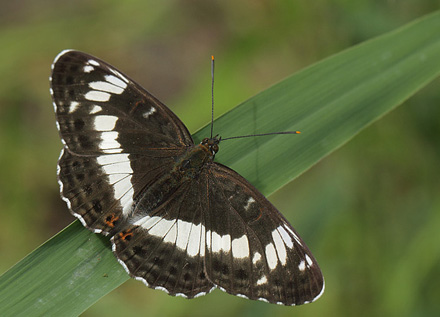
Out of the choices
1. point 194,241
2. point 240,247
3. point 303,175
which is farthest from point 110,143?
point 303,175

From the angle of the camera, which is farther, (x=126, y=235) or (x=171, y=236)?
(x=171, y=236)

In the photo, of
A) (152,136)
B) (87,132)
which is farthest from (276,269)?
(87,132)

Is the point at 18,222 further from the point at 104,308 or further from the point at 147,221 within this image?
the point at 147,221

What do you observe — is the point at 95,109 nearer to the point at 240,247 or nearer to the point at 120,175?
the point at 120,175

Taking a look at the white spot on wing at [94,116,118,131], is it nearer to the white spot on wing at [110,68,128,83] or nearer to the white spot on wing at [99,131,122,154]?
the white spot on wing at [99,131,122,154]

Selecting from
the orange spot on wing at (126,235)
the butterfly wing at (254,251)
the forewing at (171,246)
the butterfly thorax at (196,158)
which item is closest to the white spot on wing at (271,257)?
the butterfly wing at (254,251)

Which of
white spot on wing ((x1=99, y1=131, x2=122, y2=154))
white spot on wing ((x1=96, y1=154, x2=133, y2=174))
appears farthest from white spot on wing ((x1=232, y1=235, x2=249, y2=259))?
white spot on wing ((x1=99, y1=131, x2=122, y2=154))

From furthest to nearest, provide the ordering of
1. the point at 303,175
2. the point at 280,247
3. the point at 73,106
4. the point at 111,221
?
1. the point at 303,175
2. the point at 73,106
3. the point at 111,221
4. the point at 280,247

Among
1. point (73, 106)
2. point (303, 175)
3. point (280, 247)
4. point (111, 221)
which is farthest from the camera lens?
point (303, 175)
